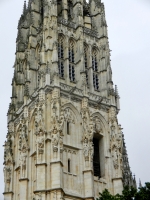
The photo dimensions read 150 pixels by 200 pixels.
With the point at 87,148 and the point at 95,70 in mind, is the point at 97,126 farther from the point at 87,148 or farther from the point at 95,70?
the point at 95,70

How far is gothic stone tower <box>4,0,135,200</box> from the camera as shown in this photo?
3434 cm

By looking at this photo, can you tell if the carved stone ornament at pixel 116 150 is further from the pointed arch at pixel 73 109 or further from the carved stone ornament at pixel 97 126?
the pointed arch at pixel 73 109

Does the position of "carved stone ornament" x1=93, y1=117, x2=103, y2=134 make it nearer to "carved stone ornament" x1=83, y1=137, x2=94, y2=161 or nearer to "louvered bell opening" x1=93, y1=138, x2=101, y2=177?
"louvered bell opening" x1=93, y1=138, x2=101, y2=177

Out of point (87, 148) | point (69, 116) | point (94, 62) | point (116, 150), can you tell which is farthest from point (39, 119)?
point (94, 62)

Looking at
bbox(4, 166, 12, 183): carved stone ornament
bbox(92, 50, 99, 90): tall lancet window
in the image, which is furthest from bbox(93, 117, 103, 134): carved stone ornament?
bbox(4, 166, 12, 183): carved stone ornament

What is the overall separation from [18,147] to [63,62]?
8.66 m

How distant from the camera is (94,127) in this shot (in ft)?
125

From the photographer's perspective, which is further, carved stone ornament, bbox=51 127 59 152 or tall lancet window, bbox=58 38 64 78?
tall lancet window, bbox=58 38 64 78

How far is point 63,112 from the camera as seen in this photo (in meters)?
36.7

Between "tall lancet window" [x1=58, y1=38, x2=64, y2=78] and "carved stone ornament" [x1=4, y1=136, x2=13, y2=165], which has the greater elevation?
"tall lancet window" [x1=58, y1=38, x2=64, y2=78]

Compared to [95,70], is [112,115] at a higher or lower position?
lower

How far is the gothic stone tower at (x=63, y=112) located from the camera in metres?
34.3

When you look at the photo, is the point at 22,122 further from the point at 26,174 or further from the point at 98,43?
the point at 98,43

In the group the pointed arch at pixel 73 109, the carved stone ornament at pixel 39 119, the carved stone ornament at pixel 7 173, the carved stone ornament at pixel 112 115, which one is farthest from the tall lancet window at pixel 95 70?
the carved stone ornament at pixel 7 173
